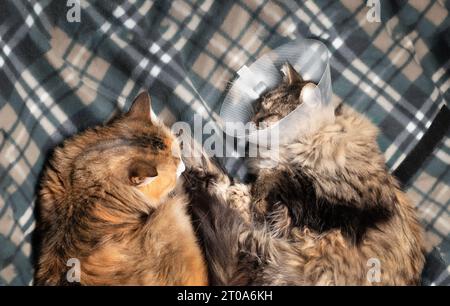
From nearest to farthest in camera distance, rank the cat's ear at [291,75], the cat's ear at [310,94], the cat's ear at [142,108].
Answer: the cat's ear at [142,108] → the cat's ear at [310,94] → the cat's ear at [291,75]

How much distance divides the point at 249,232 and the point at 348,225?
0.33 metres

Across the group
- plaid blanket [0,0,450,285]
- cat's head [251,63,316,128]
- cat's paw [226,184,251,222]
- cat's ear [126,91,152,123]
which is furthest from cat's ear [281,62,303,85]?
cat's ear [126,91,152,123]

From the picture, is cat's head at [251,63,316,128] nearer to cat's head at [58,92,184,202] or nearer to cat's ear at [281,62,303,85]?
cat's ear at [281,62,303,85]

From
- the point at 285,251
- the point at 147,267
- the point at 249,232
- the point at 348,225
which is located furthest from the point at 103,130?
the point at 348,225

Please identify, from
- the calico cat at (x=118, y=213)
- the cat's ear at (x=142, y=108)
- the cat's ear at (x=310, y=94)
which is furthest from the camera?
the cat's ear at (x=310, y=94)

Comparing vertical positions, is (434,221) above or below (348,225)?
above

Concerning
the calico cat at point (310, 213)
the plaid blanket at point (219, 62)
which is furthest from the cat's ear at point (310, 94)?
the plaid blanket at point (219, 62)

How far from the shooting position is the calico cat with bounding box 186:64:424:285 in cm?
162

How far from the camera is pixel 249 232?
68.2 inches

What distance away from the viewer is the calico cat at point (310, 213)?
5.32 feet

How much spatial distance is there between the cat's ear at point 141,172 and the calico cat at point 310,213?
0.85 ft

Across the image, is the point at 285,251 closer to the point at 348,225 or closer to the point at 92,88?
the point at 348,225

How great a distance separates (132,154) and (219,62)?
2.00 ft

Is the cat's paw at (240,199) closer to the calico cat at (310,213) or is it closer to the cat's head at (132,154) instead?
the calico cat at (310,213)
